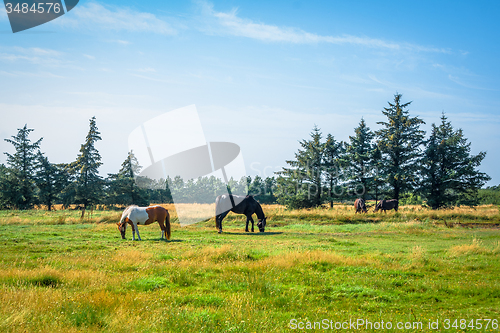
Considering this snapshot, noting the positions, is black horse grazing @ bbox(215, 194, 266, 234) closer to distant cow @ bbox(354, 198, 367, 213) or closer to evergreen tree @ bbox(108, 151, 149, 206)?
distant cow @ bbox(354, 198, 367, 213)

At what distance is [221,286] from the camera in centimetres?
814

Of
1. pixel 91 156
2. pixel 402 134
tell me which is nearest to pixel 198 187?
pixel 91 156

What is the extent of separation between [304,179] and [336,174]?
4890mm

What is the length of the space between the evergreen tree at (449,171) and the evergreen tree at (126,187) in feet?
148

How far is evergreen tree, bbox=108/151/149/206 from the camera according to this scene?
53.6m

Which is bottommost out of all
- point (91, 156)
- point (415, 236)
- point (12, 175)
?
point (415, 236)

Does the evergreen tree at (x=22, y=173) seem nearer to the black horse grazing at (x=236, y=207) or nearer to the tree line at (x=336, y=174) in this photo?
the tree line at (x=336, y=174)

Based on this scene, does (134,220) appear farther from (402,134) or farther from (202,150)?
(402,134)

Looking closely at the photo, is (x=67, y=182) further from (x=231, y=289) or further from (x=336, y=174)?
(x=231, y=289)

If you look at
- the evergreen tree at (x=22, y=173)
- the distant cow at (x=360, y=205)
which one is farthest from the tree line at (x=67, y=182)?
the distant cow at (x=360, y=205)

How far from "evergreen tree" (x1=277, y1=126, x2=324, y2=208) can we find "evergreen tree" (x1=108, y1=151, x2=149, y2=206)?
24.7 meters

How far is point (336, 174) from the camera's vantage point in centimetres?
4828

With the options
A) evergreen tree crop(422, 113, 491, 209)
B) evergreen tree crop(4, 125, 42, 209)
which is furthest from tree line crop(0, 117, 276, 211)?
evergreen tree crop(422, 113, 491, 209)

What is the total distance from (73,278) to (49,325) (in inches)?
131
